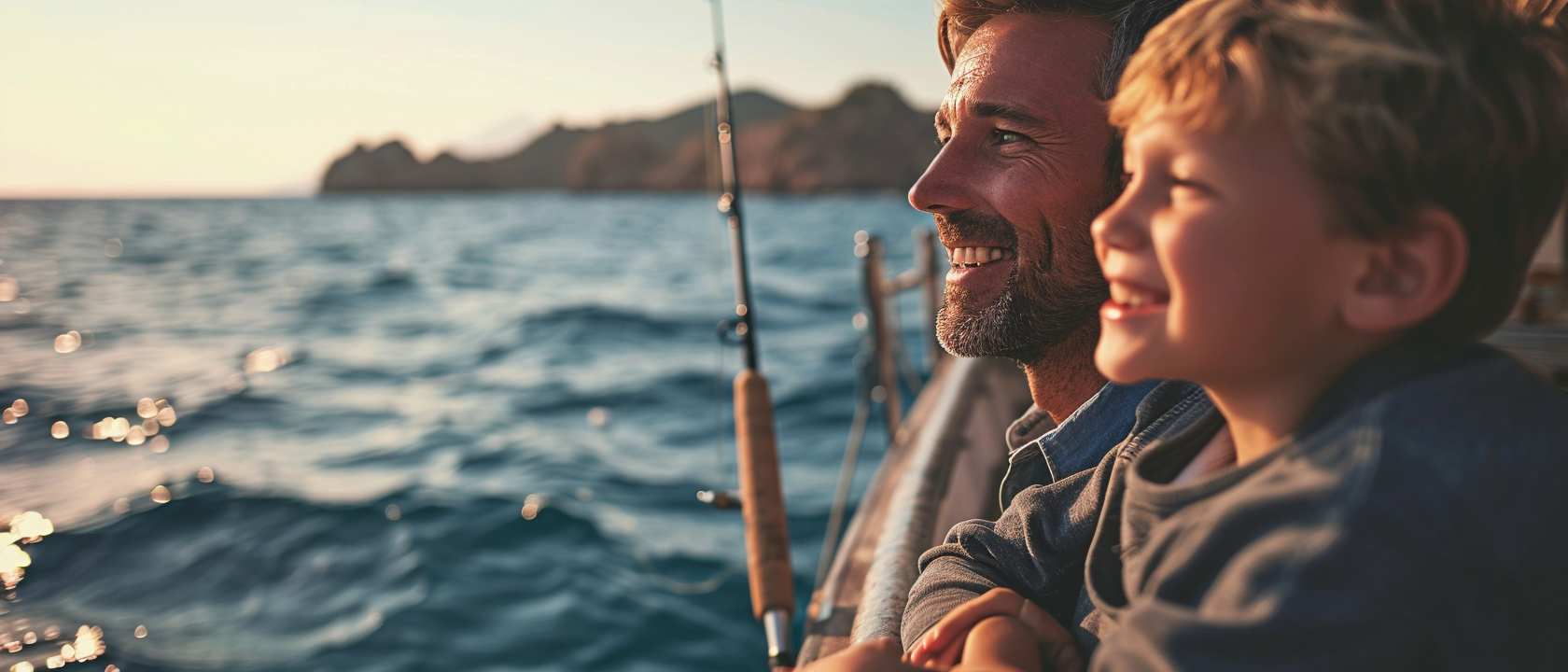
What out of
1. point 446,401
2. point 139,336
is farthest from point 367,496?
point 139,336

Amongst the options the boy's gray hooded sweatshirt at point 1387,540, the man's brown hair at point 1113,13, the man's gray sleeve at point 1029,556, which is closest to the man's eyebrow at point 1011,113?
the man's brown hair at point 1113,13

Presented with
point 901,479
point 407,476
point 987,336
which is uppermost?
point 987,336

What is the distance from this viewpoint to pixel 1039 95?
1614 millimetres

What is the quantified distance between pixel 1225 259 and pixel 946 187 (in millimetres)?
911

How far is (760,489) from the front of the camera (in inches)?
124

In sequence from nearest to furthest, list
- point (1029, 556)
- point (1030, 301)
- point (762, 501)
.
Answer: point (1029, 556) → point (1030, 301) → point (762, 501)

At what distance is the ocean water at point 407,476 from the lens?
538cm

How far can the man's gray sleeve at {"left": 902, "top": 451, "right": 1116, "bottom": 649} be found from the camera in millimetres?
1200

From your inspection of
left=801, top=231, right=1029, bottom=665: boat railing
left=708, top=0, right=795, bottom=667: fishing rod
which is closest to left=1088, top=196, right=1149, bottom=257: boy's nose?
left=801, top=231, right=1029, bottom=665: boat railing

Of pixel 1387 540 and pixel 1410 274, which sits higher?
pixel 1410 274

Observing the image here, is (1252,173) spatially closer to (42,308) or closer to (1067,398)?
(1067,398)

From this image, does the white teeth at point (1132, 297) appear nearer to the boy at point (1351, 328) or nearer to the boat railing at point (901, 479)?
the boy at point (1351, 328)

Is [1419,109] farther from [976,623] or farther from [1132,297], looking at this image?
[976,623]

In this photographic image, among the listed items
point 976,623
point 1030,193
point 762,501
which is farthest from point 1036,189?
point 762,501
